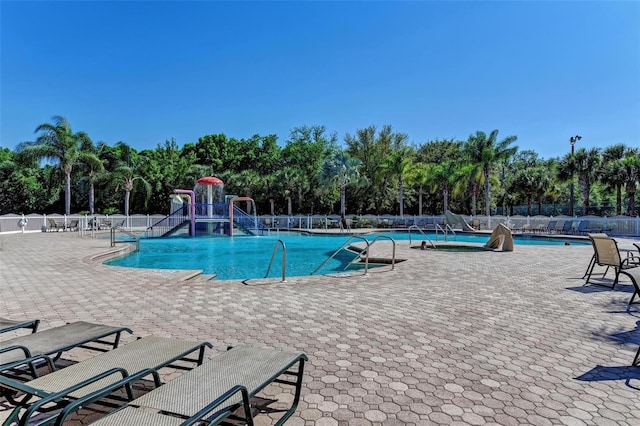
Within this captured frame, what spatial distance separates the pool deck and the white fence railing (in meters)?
16.1

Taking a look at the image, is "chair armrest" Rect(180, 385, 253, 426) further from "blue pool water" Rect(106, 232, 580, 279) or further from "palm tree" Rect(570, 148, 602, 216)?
"palm tree" Rect(570, 148, 602, 216)

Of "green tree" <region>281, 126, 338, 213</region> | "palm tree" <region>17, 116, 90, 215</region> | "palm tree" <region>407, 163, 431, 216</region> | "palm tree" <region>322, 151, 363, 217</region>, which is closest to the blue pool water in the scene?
"palm tree" <region>322, 151, 363, 217</region>

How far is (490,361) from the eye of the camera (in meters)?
3.37

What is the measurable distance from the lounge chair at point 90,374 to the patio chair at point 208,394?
23cm

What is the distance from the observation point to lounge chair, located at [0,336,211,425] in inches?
75.3

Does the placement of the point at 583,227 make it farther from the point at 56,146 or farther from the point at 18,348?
the point at 56,146

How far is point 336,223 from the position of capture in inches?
1097

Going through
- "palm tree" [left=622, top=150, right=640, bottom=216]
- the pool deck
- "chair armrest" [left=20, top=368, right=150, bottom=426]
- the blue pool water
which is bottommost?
the blue pool water

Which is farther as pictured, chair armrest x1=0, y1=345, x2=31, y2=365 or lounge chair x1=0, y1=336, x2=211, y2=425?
chair armrest x1=0, y1=345, x2=31, y2=365

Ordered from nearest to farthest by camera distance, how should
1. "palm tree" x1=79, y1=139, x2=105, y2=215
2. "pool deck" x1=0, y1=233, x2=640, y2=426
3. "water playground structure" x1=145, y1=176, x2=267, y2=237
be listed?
"pool deck" x1=0, y1=233, x2=640, y2=426, "water playground structure" x1=145, y1=176, x2=267, y2=237, "palm tree" x1=79, y1=139, x2=105, y2=215

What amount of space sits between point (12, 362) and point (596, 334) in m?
5.17

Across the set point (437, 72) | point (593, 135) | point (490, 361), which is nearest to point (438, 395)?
point (490, 361)

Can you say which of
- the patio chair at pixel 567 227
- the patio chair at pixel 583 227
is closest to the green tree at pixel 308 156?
the patio chair at pixel 567 227

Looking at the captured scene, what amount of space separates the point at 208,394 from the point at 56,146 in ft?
104
